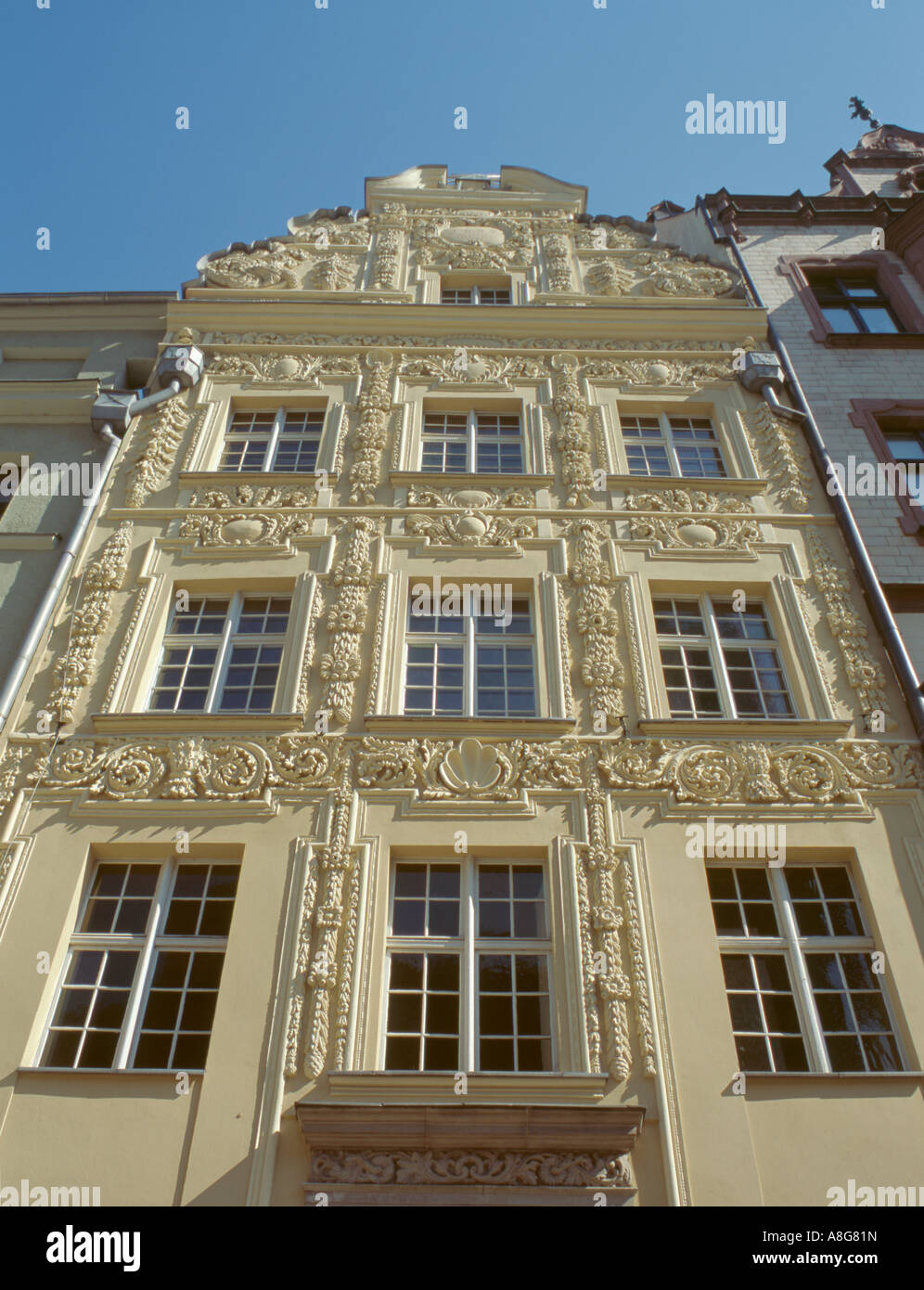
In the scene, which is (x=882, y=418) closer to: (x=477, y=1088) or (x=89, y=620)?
(x=89, y=620)

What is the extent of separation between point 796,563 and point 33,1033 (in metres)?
10.2

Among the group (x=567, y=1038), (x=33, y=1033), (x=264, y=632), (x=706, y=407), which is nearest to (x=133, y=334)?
(x=264, y=632)

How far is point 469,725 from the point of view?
463 inches

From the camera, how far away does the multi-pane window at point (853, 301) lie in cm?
2005

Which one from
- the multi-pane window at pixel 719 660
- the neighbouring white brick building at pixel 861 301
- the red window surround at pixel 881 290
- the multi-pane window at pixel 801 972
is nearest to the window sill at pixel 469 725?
the multi-pane window at pixel 719 660

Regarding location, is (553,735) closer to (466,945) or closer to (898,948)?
(466,945)

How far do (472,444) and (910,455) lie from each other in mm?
6850

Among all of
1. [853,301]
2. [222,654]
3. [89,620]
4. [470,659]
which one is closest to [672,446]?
[470,659]

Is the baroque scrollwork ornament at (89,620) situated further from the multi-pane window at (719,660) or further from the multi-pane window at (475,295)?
the multi-pane window at (475,295)

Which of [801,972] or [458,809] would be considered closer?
[801,972]

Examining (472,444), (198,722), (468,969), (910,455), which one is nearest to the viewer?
(468,969)

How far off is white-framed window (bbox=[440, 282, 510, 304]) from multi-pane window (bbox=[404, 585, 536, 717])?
786 centimetres

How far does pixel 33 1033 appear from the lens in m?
9.38

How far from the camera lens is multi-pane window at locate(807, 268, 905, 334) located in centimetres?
2005
